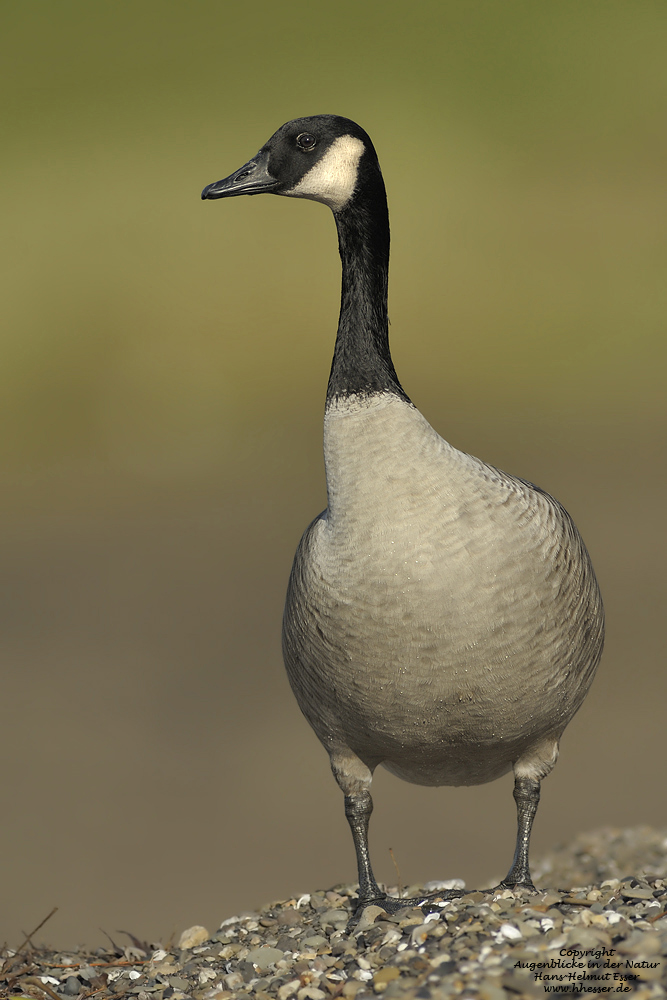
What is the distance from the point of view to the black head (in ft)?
16.7

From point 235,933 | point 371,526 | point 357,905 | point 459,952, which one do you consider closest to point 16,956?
point 235,933

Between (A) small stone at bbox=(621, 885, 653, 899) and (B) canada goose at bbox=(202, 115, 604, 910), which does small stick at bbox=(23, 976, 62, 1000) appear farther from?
(A) small stone at bbox=(621, 885, 653, 899)

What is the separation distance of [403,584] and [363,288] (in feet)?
5.23

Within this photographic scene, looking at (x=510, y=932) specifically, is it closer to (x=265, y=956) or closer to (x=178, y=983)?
(x=265, y=956)

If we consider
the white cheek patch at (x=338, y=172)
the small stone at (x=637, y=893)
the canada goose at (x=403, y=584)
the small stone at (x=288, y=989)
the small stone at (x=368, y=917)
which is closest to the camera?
the small stone at (x=288, y=989)

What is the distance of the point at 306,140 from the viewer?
5176mm

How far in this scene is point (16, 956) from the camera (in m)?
5.00

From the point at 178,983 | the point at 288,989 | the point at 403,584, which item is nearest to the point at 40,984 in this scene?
the point at 178,983

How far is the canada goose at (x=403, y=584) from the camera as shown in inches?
175

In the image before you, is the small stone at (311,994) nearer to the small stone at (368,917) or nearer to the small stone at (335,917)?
the small stone at (368,917)

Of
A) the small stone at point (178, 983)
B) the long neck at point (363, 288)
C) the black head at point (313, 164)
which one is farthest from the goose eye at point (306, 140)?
the small stone at point (178, 983)

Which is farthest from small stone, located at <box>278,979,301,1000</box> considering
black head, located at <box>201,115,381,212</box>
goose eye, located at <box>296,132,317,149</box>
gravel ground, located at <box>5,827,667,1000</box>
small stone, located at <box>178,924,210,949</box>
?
goose eye, located at <box>296,132,317,149</box>

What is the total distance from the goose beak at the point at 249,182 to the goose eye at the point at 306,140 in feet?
0.63

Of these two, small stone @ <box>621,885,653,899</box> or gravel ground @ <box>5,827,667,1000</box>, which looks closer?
gravel ground @ <box>5,827,667,1000</box>
